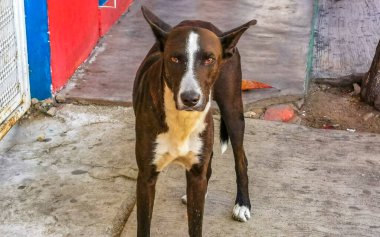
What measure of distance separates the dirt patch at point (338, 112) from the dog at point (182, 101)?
6.26 ft

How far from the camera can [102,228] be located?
4.14m

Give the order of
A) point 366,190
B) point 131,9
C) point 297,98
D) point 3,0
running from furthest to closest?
1. point 131,9
2. point 297,98
3. point 3,0
4. point 366,190

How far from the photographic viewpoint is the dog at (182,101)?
3.21 m

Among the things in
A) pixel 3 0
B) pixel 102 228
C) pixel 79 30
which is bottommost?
pixel 102 228

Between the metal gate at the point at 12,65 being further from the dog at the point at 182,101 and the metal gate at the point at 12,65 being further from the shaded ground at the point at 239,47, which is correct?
the dog at the point at 182,101

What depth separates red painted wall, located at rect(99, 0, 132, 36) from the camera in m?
7.22

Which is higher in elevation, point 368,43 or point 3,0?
point 3,0

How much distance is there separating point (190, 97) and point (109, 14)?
4581mm

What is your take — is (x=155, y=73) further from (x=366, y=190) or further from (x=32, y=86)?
(x=32, y=86)

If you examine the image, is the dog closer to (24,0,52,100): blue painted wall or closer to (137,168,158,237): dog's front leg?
(137,168,158,237): dog's front leg

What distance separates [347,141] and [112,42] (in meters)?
2.93

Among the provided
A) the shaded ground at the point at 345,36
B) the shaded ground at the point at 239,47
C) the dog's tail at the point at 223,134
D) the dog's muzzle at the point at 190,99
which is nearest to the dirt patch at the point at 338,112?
the shaded ground at the point at 239,47

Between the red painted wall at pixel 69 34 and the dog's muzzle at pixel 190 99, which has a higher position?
the dog's muzzle at pixel 190 99

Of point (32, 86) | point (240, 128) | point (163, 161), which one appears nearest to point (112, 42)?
point (32, 86)
